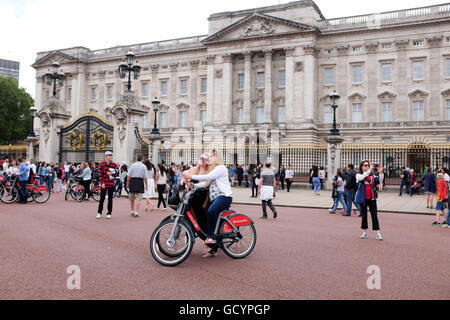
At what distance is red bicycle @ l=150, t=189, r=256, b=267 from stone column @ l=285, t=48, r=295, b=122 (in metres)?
41.7

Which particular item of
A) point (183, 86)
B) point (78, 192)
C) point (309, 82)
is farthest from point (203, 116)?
point (78, 192)

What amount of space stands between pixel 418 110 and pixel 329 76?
1085cm

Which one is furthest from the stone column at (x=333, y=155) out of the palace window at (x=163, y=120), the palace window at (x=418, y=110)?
the palace window at (x=163, y=120)

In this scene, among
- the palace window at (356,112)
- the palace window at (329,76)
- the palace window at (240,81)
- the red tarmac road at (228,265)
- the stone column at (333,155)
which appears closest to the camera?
the red tarmac road at (228,265)

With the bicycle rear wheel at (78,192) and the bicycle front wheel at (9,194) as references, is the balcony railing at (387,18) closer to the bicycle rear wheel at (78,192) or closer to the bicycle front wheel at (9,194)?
the bicycle rear wheel at (78,192)

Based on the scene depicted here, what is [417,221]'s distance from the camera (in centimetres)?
1245

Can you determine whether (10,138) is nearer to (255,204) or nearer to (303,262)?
(255,204)

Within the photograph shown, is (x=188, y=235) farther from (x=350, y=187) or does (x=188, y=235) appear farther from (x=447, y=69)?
(x=447, y=69)

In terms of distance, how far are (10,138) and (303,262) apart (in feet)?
235

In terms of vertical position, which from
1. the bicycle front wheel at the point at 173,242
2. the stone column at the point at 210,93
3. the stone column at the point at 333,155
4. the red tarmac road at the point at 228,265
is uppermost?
the stone column at the point at 210,93

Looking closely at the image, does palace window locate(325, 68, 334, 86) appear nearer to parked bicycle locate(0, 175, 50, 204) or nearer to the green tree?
parked bicycle locate(0, 175, 50, 204)

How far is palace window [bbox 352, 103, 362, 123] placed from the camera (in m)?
47.4

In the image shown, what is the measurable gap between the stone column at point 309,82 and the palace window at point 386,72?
314 inches

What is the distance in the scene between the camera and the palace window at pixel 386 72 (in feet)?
151
